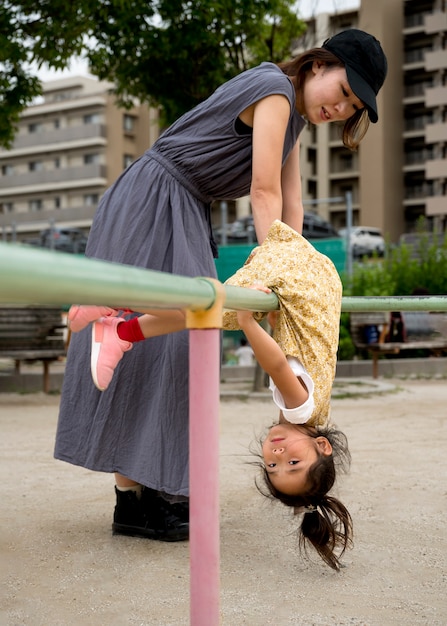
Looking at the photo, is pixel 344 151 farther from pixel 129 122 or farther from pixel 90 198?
pixel 90 198

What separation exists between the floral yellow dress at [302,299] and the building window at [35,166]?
1785 inches

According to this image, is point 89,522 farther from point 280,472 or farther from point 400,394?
point 400,394

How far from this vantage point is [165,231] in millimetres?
2342

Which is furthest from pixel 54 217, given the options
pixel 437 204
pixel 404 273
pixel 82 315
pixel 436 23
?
pixel 82 315

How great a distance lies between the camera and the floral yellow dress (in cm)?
197

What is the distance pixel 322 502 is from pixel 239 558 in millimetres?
A: 321

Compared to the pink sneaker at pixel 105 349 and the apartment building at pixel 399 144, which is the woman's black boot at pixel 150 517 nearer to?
the pink sneaker at pixel 105 349

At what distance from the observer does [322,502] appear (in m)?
2.17

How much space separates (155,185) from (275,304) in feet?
2.11

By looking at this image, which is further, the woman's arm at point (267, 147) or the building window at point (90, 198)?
the building window at point (90, 198)

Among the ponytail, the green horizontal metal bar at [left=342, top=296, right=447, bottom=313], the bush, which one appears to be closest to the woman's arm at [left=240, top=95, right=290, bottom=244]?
the green horizontal metal bar at [left=342, top=296, right=447, bottom=313]

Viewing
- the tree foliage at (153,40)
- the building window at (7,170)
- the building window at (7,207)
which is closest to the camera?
the tree foliage at (153,40)

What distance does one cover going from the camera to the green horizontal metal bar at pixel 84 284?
0.80 m

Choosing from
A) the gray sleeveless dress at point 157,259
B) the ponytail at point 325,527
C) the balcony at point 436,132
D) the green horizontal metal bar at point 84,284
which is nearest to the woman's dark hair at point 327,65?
the gray sleeveless dress at point 157,259
